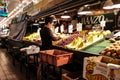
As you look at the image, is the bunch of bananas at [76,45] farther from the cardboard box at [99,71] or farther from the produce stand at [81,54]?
the cardboard box at [99,71]

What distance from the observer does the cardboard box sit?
1.99 metres

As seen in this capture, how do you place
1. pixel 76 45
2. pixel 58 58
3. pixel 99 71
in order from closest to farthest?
1. pixel 99 71
2. pixel 58 58
3. pixel 76 45

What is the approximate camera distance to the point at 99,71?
87.2 inches

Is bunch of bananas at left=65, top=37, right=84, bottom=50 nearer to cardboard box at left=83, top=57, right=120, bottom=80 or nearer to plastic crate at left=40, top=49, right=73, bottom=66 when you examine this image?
plastic crate at left=40, top=49, right=73, bottom=66

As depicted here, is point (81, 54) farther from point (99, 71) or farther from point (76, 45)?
point (99, 71)

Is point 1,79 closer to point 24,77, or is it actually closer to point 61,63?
point 24,77

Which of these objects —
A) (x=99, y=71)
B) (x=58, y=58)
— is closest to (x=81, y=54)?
(x=58, y=58)

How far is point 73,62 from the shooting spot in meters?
3.64

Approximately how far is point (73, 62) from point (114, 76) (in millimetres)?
1699

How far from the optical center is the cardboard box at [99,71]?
1994 mm

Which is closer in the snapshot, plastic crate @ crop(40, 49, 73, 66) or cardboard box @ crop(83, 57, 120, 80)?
cardboard box @ crop(83, 57, 120, 80)

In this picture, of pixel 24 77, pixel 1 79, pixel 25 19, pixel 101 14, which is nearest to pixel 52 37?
pixel 24 77

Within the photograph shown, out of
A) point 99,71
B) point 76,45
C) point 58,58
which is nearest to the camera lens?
point 99,71

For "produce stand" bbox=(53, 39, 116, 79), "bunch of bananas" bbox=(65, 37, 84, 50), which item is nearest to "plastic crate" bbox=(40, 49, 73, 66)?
"produce stand" bbox=(53, 39, 116, 79)
